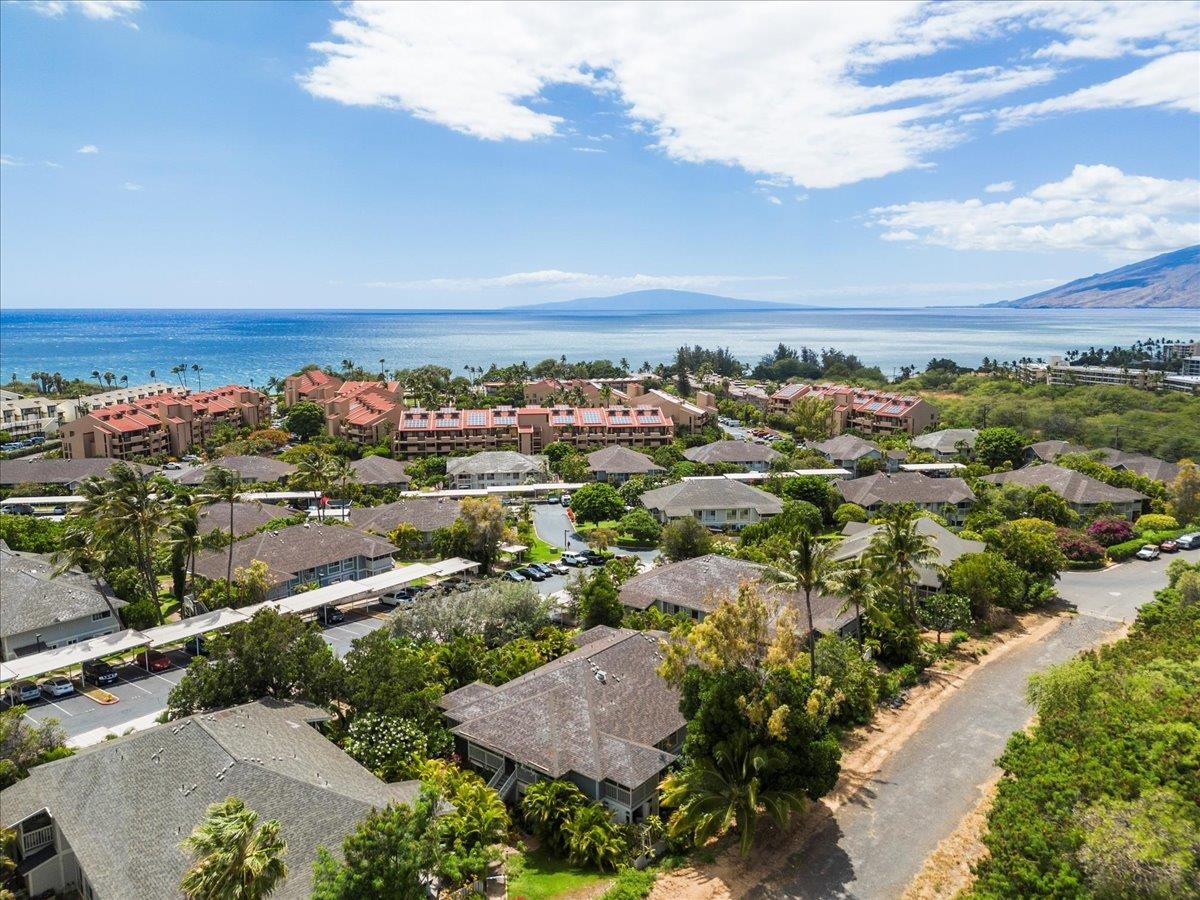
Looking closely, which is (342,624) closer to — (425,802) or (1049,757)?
(425,802)

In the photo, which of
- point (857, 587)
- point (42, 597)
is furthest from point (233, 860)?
point (42, 597)

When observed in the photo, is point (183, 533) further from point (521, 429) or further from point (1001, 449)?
point (1001, 449)

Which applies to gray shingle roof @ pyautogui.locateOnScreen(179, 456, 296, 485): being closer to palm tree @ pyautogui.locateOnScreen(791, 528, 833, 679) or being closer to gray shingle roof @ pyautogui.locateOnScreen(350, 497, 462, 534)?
gray shingle roof @ pyautogui.locateOnScreen(350, 497, 462, 534)

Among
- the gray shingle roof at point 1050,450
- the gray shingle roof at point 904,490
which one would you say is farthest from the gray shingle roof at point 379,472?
the gray shingle roof at point 1050,450

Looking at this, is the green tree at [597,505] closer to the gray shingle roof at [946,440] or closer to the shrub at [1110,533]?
the shrub at [1110,533]

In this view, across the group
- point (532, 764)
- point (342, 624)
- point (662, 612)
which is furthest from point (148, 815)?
point (662, 612)

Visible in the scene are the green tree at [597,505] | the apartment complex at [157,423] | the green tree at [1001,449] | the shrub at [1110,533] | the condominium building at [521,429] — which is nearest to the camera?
the shrub at [1110,533]

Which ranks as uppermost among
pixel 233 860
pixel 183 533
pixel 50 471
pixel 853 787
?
pixel 233 860
